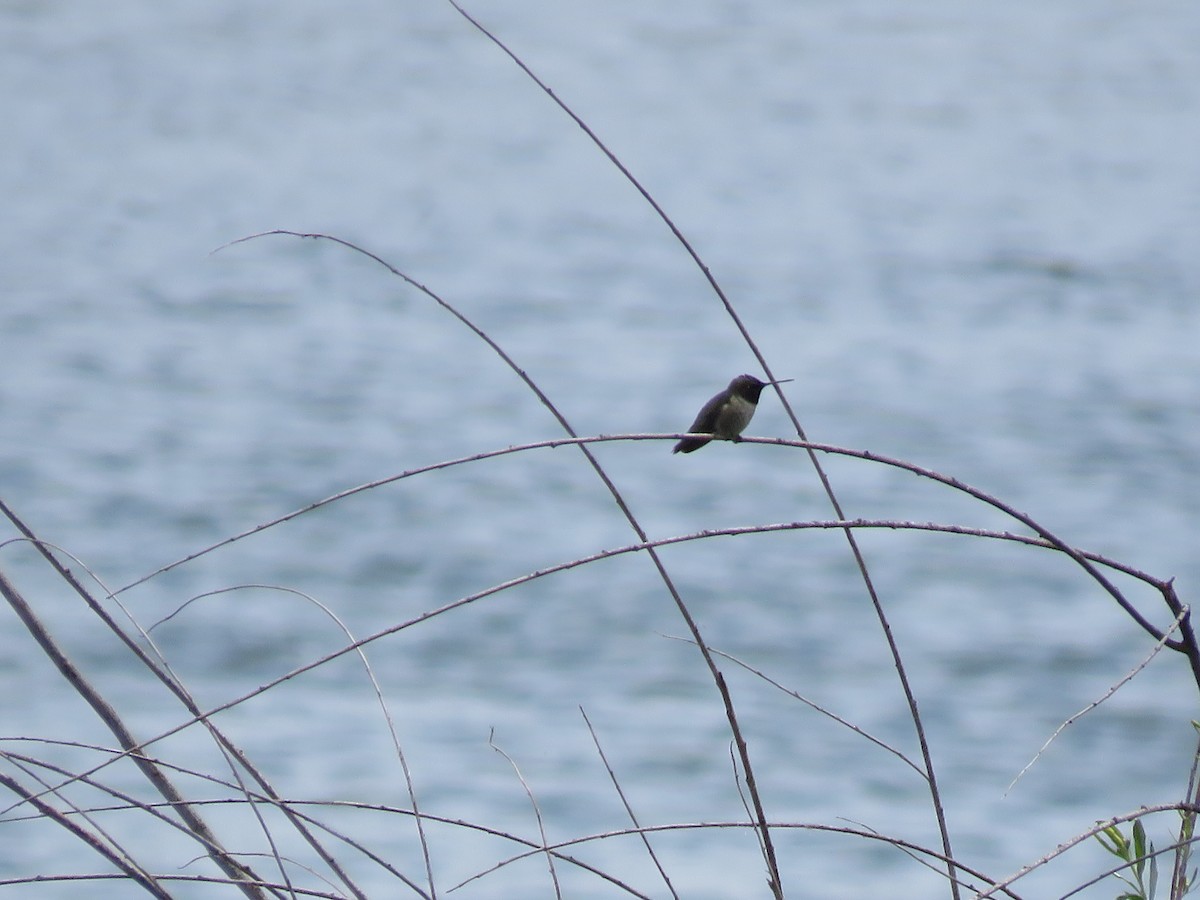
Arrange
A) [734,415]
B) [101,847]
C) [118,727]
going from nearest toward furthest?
1. [101,847]
2. [118,727]
3. [734,415]

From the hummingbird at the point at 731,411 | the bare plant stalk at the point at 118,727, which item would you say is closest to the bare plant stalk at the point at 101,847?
the bare plant stalk at the point at 118,727

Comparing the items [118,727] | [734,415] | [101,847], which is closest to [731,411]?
[734,415]

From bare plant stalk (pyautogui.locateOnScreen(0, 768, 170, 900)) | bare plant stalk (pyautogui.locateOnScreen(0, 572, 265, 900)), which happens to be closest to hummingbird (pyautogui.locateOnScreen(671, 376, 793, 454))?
bare plant stalk (pyautogui.locateOnScreen(0, 572, 265, 900))

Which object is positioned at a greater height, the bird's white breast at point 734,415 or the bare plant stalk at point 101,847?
the bare plant stalk at point 101,847

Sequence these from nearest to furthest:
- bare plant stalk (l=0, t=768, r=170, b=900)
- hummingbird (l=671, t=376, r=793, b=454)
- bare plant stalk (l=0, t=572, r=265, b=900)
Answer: bare plant stalk (l=0, t=768, r=170, b=900)
bare plant stalk (l=0, t=572, r=265, b=900)
hummingbird (l=671, t=376, r=793, b=454)

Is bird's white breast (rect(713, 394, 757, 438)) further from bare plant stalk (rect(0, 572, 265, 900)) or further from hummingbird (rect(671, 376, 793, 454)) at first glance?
bare plant stalk (rect(0, 572, 265, 900))

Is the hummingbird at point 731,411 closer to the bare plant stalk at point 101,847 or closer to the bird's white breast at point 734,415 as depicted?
the bird's white breast at point 734,415

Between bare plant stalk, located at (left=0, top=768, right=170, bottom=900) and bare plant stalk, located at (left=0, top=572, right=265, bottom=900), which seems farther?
bare plant stalk, located at (left=0, top=572, right=265, bottom=900)

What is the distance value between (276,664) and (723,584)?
2.12 metres

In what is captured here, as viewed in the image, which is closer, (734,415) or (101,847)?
(101,847)

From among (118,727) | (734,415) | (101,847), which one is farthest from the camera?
(734,415)

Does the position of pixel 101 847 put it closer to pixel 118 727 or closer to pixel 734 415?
pixel 118 727

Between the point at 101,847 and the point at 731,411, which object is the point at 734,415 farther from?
the point at 101,847

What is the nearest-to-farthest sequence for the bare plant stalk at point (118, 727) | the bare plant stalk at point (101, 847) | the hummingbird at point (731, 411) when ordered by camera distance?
the bare plant stalk at point (101, 847)
the bare plant stalk at point (118, 727)
the hummingbird at point (731, 411)
